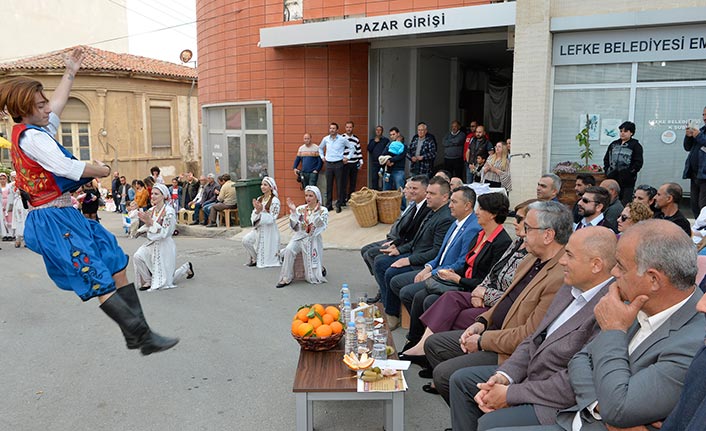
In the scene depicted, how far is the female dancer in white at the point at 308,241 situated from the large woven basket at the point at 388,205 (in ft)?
10.8

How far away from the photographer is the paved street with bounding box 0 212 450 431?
4.48m

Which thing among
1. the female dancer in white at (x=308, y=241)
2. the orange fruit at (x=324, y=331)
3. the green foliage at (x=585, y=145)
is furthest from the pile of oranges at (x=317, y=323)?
the green foliage at (x=585, y=145)

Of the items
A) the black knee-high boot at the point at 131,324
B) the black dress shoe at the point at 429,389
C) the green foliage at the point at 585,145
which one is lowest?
the black dress shoe at the point at 429,389

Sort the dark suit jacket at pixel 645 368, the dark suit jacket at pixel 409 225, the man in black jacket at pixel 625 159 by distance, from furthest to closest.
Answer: the man in black jacket at pixel 625 159 < the dark suit jacket at pixel 409 225 < the dark suit jacket at pixel 645 368

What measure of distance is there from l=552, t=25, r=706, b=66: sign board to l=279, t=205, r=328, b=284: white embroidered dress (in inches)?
206

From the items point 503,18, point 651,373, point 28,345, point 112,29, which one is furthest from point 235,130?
point 112,29

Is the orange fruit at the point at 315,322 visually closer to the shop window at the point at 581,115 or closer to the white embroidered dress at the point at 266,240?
the white embroidered dress at the point at 266,240

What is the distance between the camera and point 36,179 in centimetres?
352

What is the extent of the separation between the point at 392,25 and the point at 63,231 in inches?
376

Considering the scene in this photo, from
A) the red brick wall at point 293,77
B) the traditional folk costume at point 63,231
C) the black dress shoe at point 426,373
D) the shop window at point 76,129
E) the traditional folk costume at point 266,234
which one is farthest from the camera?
the shop window at point 76,129

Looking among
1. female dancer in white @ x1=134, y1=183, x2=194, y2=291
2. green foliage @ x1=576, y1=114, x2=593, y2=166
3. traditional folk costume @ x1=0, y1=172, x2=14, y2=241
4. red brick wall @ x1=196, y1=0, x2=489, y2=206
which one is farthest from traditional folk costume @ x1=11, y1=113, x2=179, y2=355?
traditional folk costume @ x1=0, y1=172, x2=14, y2=241

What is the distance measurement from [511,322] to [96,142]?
25531mm

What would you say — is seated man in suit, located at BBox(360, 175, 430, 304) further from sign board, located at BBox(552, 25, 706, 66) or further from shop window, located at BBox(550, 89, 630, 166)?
sign board, located at BBox(552, 25, 706, 66)

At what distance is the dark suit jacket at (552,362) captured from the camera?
10.3ft
